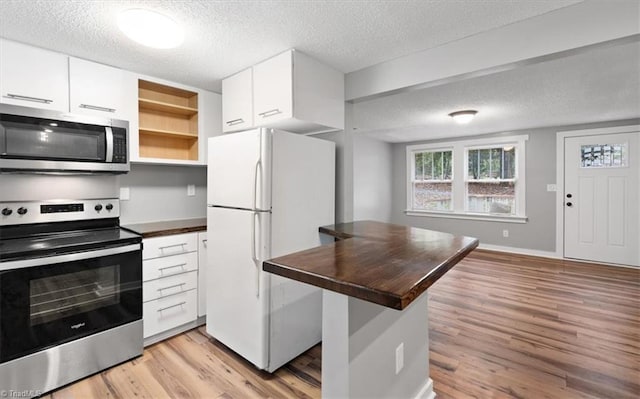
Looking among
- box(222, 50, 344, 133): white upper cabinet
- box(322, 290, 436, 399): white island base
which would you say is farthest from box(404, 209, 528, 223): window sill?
box(322, 290, 436, 399): white island base

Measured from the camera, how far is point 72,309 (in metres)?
1.94

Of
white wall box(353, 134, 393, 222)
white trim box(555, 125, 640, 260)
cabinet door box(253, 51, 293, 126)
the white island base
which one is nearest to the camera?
the white island base

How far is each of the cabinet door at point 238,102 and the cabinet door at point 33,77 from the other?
3.61 ft

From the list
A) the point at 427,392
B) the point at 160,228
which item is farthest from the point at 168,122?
the point at 427,392

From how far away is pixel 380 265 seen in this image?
1223mm

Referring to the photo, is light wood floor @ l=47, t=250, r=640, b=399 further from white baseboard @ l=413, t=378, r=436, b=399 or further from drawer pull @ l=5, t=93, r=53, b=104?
drawer pull @ l=5, t=93, r=53, b=104

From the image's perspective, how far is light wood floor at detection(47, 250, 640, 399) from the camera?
74.0 inches

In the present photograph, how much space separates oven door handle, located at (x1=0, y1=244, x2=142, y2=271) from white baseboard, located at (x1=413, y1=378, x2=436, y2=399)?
206 centimetres

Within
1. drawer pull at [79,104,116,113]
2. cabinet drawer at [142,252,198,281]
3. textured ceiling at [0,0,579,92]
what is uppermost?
textured ceiling at [0,0,579,92]

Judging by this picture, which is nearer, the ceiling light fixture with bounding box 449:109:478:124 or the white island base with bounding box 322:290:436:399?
the white island base with bounding box 322:290:436:399

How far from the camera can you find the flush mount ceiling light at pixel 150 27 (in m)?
1.63

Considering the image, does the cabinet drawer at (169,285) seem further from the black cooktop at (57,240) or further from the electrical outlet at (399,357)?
the electrical outlet at (399,357)

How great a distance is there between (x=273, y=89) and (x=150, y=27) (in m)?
0.83

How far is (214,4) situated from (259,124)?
0.91 m
